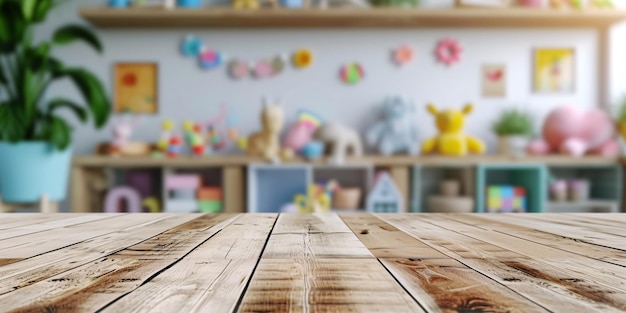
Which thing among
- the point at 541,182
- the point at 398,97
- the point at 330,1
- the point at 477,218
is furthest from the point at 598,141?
the point at 477,218

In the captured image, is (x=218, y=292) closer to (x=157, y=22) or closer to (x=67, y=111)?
(x=157, y=22)

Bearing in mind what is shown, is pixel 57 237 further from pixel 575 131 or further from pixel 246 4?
pixel 575 131

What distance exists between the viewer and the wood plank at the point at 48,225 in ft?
3.02

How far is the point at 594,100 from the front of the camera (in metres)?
3.36

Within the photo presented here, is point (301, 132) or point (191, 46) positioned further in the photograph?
point (191, 46)

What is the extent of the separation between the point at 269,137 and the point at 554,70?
1918 mm

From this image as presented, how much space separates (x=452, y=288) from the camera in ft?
1.65

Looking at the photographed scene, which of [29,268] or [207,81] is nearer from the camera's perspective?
[29,268]

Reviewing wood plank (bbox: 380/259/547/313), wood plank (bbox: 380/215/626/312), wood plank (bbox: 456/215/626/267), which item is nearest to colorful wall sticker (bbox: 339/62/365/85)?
wood plank (bbox: 456/215/626/267)

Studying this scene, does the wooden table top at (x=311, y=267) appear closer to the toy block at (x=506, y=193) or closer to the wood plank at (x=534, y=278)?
the wood plank at (x=534, y=278)

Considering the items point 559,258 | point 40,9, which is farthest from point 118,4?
point 559,258

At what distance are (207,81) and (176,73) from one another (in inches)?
8.0

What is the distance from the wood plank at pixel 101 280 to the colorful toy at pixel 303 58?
256 centimetres

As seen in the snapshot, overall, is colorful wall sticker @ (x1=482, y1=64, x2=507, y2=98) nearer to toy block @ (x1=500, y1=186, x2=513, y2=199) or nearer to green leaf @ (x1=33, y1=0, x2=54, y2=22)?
toy block @ (x1=500, y1=186, x2=513, y2=199)
